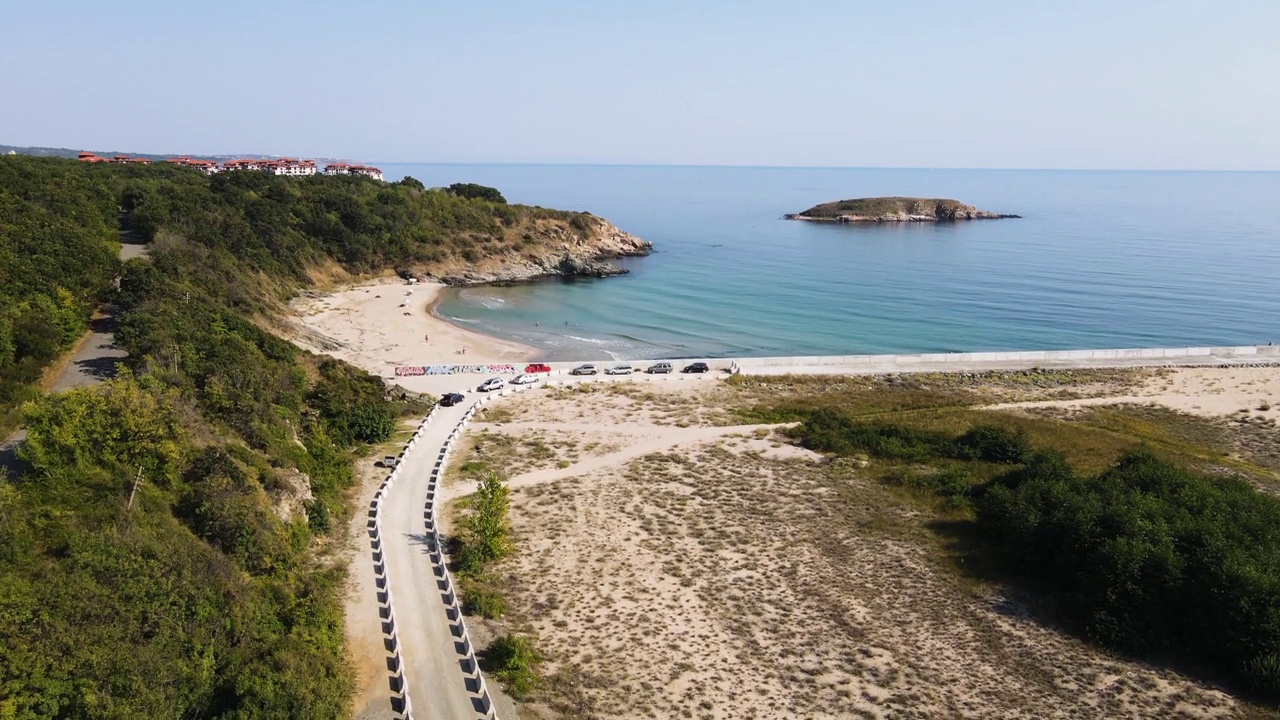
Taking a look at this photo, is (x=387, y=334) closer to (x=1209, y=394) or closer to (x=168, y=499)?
(x=168, y=499)

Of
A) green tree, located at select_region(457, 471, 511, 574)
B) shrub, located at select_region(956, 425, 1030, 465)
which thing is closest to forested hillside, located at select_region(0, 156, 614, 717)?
green tree, located at select_region(457, 471, 511, 574)

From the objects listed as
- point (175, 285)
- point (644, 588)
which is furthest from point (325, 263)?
point (644, 588)

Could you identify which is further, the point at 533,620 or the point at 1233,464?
the point at 1233,464

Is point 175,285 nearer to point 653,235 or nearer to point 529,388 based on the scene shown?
point 529,388

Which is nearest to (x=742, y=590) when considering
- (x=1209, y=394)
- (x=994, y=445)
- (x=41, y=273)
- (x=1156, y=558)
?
(x=1156, y=558)

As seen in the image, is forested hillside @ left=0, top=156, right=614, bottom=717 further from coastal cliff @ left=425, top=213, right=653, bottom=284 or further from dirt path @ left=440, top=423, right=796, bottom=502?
coastal cliff @ left=425, top=213, right=653, bottom=284

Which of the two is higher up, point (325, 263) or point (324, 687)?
point (325, 263)
